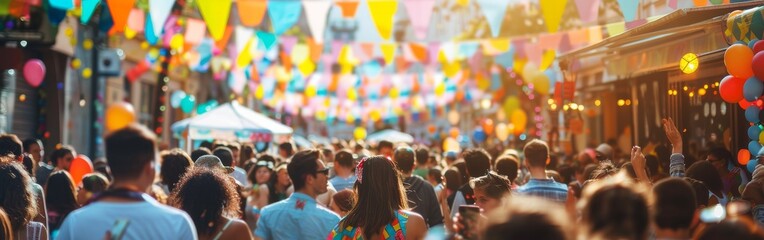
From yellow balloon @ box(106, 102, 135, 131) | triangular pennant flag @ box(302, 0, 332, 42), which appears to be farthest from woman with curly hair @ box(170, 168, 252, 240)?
triangular pennant flag @ box(302, 0, 332, 42)

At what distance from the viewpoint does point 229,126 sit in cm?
1664

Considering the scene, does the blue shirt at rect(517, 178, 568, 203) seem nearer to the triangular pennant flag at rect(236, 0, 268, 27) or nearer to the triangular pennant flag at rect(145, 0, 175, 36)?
the triangular pennant flag at rect(145, 0, 175, 36)

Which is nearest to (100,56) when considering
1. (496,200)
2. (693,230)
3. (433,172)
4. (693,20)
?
(433,172)

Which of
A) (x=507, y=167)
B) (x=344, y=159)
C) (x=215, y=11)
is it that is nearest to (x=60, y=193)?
(x=344, y=159)

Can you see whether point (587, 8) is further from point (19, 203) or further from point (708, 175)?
point (19, 203)

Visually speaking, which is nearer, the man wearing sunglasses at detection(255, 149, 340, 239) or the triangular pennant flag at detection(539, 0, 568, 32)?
the man wearing sunglasses at detection(255, 149, 340, 239)

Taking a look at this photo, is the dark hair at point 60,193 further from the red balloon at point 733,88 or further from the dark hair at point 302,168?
the red balloon at point 733,88

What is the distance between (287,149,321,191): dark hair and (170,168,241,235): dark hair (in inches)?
47.7

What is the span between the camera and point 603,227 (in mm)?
3430

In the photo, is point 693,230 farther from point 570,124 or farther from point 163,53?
point 163,53

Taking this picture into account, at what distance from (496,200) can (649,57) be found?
5545mm

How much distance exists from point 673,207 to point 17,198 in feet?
13.9

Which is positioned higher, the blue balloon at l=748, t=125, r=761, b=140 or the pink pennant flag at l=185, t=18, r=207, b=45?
the pink pennant flag at l=185, t=18, r=207, b=45

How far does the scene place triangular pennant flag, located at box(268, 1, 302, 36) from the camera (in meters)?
17.7
